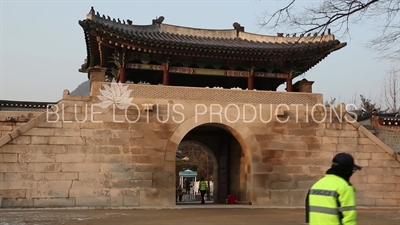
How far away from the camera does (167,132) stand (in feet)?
45.5

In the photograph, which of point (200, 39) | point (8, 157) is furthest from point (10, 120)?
point (200, 39)

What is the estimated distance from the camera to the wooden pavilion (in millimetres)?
14002

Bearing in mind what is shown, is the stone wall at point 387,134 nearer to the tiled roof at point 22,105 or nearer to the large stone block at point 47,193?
the large stone block at point 47,193

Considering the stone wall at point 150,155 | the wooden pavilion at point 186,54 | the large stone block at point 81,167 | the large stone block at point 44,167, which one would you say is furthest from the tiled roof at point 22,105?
the large stone block at point 81,167

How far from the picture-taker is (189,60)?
15.2m

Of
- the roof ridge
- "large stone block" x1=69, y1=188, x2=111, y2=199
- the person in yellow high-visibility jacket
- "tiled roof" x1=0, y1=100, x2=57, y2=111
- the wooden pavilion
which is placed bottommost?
"large stone block" x1=69, y1=188, x2=111, y2=199

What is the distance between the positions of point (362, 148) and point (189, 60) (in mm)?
6534

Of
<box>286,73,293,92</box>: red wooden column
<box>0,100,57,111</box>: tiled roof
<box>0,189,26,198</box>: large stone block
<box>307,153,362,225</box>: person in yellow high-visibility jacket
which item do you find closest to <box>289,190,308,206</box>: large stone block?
<box>286,73,293,92</box>: red wooden column

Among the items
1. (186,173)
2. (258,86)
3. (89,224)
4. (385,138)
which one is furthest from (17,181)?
(186,173)

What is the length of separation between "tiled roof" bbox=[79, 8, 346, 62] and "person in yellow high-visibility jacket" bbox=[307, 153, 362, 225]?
9.13m

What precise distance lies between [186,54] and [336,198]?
11951mm

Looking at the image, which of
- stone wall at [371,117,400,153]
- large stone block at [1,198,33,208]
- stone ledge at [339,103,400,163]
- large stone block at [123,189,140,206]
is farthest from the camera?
stone wall at [371,117,400,153]

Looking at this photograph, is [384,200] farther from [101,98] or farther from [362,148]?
[101,98]

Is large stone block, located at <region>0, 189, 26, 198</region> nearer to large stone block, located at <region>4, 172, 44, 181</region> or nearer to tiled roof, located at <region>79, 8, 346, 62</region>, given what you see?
large stone block, located at <region>4, 172, 44, 181</region>
